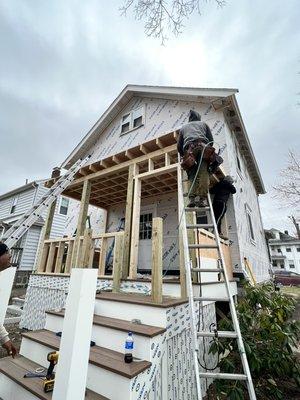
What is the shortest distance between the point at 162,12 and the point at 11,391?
5882 mm

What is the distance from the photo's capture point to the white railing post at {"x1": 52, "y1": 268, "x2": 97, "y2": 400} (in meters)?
1.57

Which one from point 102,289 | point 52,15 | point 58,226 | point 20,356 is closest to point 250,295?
point 102,289

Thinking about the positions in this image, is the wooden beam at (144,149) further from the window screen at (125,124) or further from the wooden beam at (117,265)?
the window screen at (125,124)

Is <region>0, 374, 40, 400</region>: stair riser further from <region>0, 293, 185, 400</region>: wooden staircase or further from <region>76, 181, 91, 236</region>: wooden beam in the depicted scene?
<region>76, 181, 91, 236</region>: wooden beam

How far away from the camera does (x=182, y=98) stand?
8438 mm

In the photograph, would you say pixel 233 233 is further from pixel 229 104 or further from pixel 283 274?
pixel 283 274

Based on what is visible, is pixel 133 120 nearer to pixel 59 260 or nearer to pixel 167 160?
pixel 167 160

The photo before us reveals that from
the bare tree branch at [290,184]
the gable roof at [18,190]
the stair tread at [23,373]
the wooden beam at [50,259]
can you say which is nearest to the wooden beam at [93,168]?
the wooden beam at [50,259]

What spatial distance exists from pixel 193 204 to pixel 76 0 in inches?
169

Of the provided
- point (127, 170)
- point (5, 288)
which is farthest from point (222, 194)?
point (5, 288)

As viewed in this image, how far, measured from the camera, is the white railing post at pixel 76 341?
157cm

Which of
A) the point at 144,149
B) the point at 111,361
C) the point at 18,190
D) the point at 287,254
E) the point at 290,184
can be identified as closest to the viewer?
the point at 111,361

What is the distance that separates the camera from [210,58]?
4.68 metres

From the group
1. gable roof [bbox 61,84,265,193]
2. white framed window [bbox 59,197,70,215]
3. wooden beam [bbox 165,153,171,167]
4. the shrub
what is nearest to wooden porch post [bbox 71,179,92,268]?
wooden beam [bbox 165,153,171,167]
